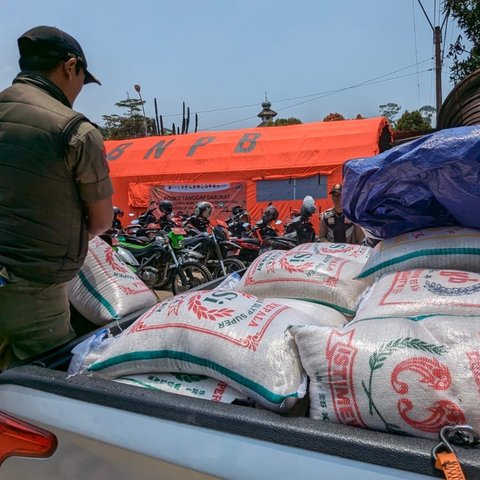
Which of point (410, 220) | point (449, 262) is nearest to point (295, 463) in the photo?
point (449, 262)

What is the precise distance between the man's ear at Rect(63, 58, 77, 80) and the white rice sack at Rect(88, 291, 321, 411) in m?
1.05

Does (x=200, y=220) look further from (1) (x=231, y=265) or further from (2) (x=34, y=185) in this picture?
(2) (x=34, y=185)

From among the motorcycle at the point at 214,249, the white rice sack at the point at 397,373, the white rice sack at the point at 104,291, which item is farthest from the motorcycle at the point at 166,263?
the white rice sack at the point at 397,373

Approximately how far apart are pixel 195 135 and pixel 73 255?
12009mm

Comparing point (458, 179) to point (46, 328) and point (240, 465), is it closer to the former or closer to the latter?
point (240, 465)

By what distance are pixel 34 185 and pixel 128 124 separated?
3520cm

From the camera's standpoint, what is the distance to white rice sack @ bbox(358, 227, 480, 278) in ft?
5.62

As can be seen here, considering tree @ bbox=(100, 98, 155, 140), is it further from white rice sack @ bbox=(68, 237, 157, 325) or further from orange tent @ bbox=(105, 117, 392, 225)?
white rice sack @ bbox=(68, 237, 157, 325)

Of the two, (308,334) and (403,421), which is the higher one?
(308,334)

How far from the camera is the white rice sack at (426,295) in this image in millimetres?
1425

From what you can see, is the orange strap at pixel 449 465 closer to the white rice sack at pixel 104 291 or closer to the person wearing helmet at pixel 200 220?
the white rice sack at pixel 104 291

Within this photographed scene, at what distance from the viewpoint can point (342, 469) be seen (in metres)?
0.97

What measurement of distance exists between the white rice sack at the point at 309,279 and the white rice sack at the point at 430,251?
0.11 metres

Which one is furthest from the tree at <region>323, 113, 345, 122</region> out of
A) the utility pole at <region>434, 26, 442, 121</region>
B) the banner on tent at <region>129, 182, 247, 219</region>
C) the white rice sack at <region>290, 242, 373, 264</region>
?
the white rice sack at <region>290, 242, 373, 264</region>
